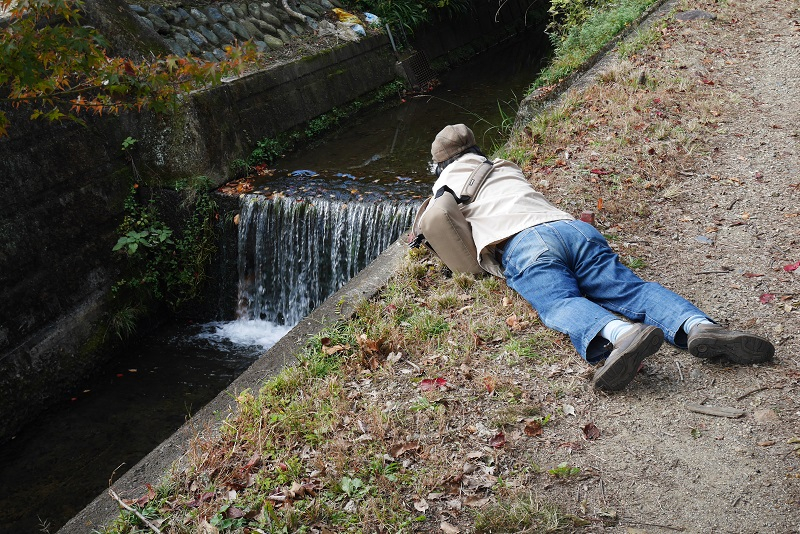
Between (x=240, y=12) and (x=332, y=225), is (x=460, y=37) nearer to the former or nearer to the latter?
(x=240, y=12)

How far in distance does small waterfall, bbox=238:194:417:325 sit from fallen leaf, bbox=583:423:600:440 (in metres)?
4.38

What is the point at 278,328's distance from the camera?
8.24 m

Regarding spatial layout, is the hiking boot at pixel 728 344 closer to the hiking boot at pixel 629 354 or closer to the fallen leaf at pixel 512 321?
the hiking boot at pixel 629 354

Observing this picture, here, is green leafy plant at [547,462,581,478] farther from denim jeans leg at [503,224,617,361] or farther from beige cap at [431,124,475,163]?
beige cap at [431,124,475,163]

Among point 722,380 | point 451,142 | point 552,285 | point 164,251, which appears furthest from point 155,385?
point 722,380

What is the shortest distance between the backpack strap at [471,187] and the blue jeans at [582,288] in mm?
500

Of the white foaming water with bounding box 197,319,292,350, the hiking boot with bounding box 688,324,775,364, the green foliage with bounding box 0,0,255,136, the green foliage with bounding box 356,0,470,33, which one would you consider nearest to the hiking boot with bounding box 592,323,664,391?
the hiking boot with bounding box 688,324,775,364

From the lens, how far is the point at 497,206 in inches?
176

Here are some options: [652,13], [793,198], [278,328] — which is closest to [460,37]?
[652,13]

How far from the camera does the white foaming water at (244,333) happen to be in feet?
26.3

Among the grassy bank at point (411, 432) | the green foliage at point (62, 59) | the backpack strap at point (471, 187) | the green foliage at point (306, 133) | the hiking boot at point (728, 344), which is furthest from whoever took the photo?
the green foliage at point (306, 133)

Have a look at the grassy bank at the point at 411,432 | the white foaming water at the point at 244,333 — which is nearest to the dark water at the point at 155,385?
the white foaming water at the point at 244,333

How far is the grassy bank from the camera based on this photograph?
3.11m

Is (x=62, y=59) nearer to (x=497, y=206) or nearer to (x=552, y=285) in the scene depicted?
(x=497, y=206)
